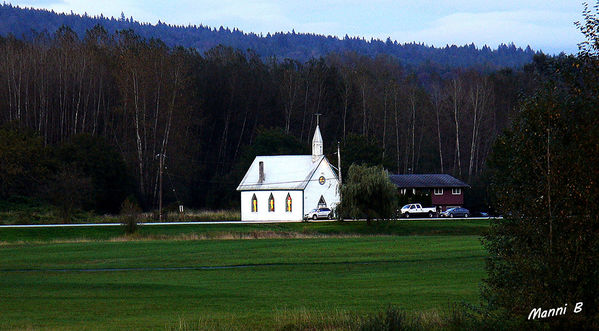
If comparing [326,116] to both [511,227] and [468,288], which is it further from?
[511,227]

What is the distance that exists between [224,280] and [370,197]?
143ft

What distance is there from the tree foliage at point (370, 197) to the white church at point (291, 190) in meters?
12.8

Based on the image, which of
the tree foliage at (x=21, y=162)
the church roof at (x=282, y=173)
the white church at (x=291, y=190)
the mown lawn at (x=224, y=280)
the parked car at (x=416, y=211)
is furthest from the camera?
the parked car at (x=416, y=211)

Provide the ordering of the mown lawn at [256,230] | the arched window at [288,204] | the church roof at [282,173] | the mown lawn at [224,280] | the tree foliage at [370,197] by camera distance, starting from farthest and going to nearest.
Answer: the church roof at [282,173] → the arched window at [288,204] → the tree foliage at [370,197] → the mown lawn at [256,230] → the mown lawn at [224,280]

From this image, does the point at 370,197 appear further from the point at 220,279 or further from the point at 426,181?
the point at 220,279

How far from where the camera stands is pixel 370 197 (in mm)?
77875

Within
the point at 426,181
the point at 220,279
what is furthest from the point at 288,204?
the point at 220,279

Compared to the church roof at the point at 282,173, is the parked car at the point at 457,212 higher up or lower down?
lower down

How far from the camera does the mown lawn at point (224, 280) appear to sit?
24500 mm

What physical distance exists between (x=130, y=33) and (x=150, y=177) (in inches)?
1303

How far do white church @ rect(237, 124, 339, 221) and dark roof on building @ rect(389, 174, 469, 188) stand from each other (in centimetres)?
1376

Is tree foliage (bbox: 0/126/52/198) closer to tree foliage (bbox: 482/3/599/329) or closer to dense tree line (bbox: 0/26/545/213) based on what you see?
dense tree line (bbox: 0/26/545/213)

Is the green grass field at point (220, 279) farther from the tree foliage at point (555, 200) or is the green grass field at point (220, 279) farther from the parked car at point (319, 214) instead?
the parked car at point (319, 214)

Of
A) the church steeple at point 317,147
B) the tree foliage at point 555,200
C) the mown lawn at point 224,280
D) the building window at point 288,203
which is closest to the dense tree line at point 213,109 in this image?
the church steeple at point 317,147
